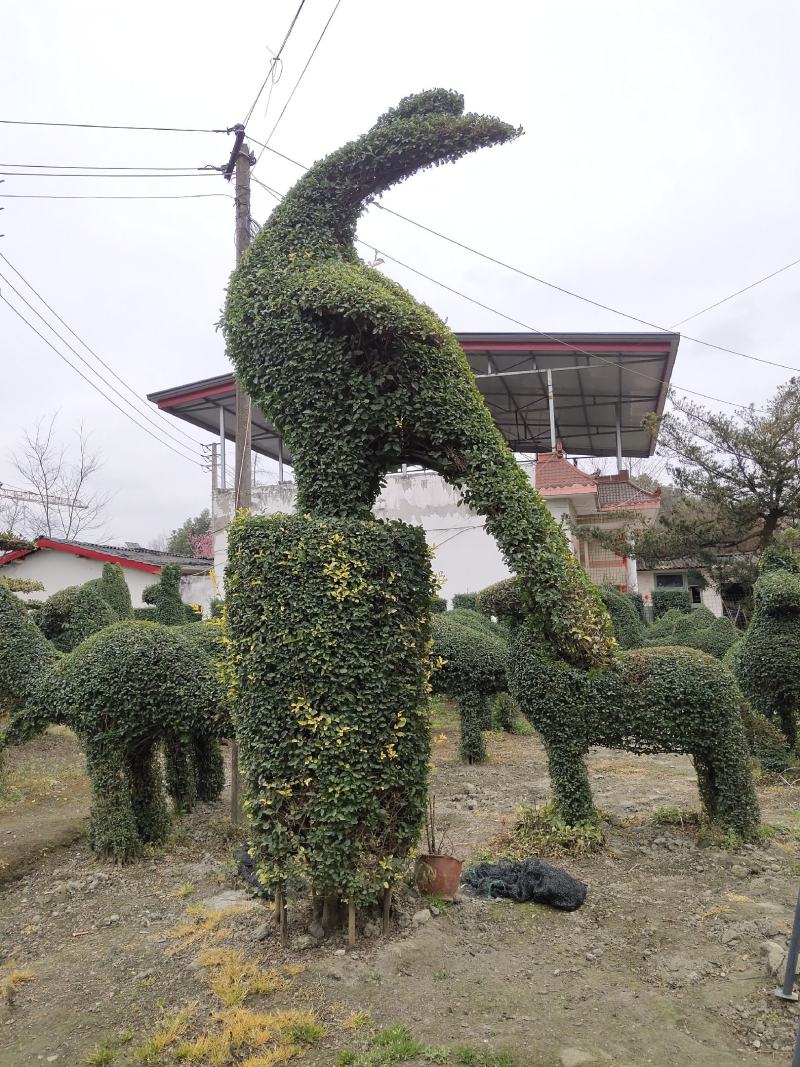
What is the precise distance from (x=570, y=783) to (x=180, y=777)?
14.5 feet

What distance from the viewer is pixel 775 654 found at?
28.4 ft

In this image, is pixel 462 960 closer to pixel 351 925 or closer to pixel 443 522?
pixel 351 925

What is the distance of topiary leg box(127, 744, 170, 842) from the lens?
7.18 m

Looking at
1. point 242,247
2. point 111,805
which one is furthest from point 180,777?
point 242,247

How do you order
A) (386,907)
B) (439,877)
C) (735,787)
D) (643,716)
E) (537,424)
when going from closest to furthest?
(386,907) < (439,877) < (643,716) < (735,787) < (537,424)

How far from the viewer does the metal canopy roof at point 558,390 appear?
18.6 metres

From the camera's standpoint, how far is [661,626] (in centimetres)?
1575

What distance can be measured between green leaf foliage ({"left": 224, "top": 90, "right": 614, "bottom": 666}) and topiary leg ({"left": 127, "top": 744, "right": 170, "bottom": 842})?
3518 millimetres

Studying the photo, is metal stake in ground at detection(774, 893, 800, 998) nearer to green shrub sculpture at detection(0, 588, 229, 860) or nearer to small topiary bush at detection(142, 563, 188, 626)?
green shrub sculpture at detection(0, 588, 229, 860)

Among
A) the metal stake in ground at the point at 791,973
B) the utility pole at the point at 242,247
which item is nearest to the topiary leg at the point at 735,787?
the metal stake in ground at the point at 791,973

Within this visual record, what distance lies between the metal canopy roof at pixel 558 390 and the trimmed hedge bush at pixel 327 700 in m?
11.5

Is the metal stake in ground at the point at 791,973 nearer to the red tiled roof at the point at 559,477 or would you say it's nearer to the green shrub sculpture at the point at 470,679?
the green shrub sculpture at the point at 470,679

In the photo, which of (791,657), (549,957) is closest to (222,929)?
(549,957)

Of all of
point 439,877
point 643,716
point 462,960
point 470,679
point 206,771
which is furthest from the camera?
point 470,679
